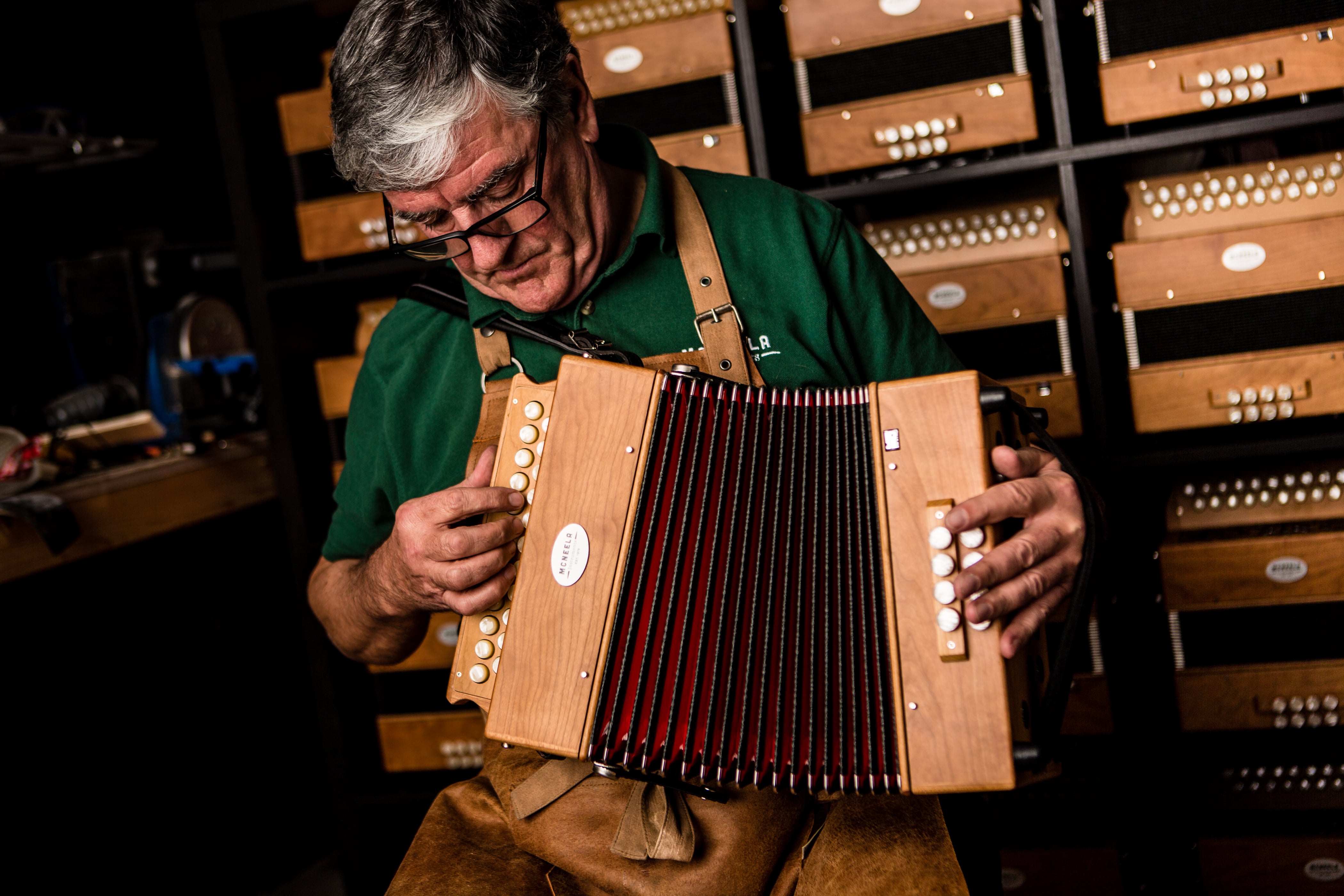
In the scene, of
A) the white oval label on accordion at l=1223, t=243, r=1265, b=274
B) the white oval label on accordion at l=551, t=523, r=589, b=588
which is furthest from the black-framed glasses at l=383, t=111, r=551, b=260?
the white oval label on accordion at l=1223, t=243, r=1265, b=274

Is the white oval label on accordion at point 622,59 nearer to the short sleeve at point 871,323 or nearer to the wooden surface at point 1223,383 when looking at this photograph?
the short sleeve at point 871,323

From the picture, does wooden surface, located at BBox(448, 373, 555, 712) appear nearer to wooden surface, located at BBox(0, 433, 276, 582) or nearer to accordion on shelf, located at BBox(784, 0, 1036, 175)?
accordion on shelf, located at BBox(784, 0, 1036, 175)

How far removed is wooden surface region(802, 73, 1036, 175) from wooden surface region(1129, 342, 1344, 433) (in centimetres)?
53

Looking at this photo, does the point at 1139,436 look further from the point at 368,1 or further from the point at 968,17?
the point at 368,1

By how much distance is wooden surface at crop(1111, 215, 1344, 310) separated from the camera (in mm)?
1807

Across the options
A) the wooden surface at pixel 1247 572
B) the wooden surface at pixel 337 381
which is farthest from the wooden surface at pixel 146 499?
the wooden surface at pixel 1247 572

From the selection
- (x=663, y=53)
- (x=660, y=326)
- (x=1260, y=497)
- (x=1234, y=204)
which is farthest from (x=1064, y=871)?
(x=663, y=53)

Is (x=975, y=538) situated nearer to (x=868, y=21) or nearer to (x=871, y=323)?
(x=871, y=323)

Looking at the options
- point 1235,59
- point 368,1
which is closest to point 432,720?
point 368,1

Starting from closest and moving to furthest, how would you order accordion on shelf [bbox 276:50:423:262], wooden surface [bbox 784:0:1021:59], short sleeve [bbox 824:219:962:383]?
short sleeve [bbox 824:219:962:383]
wooden surface [bbox 784:0:1021:59]
accordion on shelf [bbox 276:50:423:262]

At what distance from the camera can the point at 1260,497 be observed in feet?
6.54

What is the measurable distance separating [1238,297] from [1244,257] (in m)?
0.08

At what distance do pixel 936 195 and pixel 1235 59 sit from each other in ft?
1.91

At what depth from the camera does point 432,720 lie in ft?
7.42
